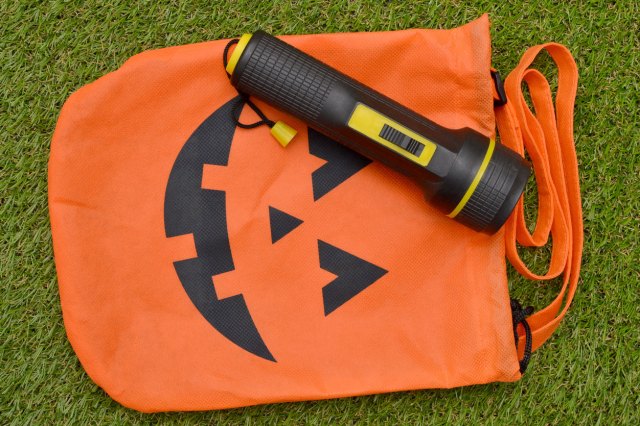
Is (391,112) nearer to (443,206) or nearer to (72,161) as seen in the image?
(443,206)

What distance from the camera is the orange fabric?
108cm

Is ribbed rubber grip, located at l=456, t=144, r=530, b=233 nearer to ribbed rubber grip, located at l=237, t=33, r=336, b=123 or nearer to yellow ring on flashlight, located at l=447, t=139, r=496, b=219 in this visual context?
yellow ring on flashlight, located at l=447, t=139, r=496, b=219

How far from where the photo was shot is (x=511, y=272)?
117cm

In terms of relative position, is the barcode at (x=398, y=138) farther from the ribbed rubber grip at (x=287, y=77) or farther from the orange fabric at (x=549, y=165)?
the orange fabric at (x=549, y=165)

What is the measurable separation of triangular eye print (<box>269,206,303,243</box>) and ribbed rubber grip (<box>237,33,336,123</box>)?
199 millimetres

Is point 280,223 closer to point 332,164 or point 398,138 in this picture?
point 332,164

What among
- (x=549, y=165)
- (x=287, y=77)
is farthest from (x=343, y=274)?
(x=549, y=165)

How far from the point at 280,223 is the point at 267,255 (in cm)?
7

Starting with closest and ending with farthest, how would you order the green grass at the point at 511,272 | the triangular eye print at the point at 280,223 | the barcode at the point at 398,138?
the barcode at the point at 398,138 < the triangular eye print at the point at 280,223 < the green grass at the point at 511,272

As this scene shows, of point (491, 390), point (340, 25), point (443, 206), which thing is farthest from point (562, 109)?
point (491, 390)

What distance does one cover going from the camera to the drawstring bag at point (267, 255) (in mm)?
1056

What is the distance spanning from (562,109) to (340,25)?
20.0 inches

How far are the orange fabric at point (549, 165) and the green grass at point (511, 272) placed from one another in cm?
7

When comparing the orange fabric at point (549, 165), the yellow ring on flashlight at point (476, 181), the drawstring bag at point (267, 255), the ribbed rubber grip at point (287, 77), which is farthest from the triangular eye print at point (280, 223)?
the orange fabric at point (549, 165)
